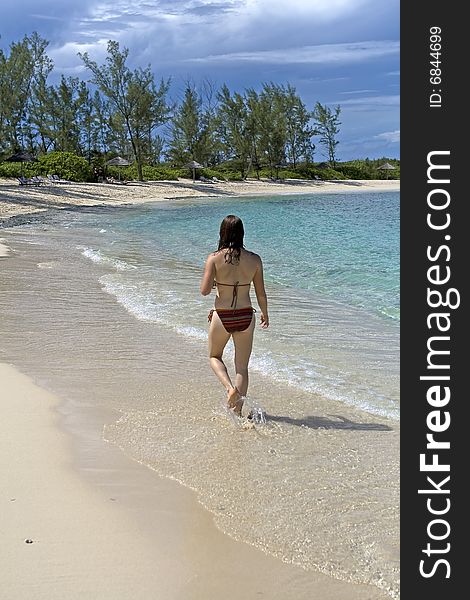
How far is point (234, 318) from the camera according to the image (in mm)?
6059

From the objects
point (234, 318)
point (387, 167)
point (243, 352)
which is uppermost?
point (387, 167)

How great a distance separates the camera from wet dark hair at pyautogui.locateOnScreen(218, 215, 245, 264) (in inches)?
229

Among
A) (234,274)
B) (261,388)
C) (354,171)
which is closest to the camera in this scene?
(234,274)

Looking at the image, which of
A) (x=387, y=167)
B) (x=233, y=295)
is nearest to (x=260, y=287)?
(x=233, y=295)

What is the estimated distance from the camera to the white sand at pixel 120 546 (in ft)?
11.5

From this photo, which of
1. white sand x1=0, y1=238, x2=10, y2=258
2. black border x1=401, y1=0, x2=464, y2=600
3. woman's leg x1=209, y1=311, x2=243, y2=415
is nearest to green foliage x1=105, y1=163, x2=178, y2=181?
white sand x1=0, y1=238, x2=10, y2=258

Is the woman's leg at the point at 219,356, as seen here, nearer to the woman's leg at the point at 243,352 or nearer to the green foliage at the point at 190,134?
the woman's leg at the point at 243,352

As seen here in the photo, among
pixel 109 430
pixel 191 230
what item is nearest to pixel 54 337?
pixel 109 430

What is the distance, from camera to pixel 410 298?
3.74m

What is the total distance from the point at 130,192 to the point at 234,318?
5155cm

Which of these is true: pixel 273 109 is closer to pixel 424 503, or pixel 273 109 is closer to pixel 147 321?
pixel 147 321

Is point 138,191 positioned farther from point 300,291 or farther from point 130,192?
point 300,291

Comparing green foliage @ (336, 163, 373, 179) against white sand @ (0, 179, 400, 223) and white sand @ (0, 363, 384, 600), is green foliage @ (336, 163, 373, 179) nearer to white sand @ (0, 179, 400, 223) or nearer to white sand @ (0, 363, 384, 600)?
white sand @ (0, 179, 400, 223)

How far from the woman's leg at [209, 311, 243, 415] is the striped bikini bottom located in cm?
4
